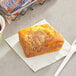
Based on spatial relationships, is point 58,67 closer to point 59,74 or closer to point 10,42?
point 59,74

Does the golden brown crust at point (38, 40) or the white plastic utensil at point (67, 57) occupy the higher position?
the golden brown crust at point (38, 40)

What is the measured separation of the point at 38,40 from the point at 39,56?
0.05 meters

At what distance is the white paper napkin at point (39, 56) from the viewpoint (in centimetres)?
61

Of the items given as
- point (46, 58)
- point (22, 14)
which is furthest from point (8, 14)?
point (46, 58)

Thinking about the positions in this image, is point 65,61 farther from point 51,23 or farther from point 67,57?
point 51,23

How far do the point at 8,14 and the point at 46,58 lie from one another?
16 centimetres

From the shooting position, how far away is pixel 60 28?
697mm

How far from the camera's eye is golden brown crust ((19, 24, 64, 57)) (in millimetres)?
597

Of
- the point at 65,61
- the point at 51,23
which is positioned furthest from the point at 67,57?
the point at 51,23

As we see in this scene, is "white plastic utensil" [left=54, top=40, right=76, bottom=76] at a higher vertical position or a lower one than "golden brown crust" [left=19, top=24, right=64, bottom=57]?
lower

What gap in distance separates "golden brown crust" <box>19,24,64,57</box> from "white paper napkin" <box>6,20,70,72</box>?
Result: 14 mm

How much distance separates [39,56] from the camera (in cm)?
62

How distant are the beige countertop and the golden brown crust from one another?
4 centimetres

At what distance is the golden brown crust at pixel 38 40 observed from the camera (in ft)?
1.96
